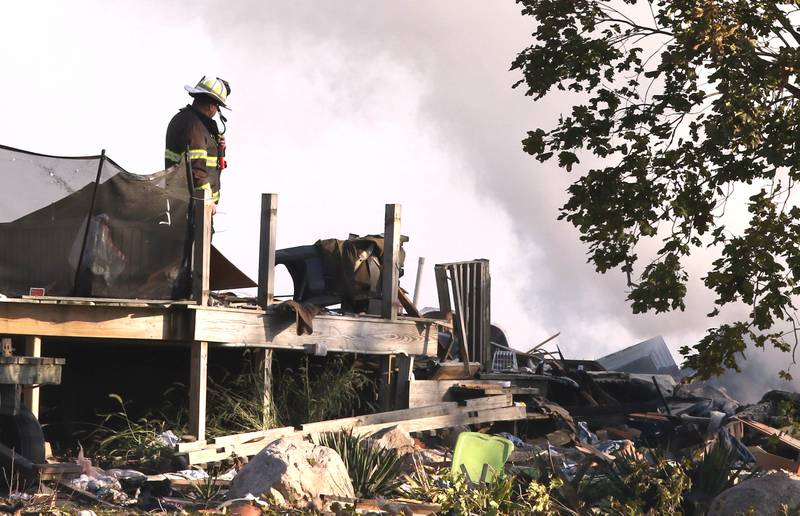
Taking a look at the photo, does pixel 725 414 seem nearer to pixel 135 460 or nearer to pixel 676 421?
pixel 676 421

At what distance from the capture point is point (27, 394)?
43.8 ft

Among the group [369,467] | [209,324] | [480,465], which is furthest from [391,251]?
[480,465]

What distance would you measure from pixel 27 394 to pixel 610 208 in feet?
21.9

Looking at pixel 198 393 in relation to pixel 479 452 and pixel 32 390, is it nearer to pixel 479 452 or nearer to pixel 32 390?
pixel 32 390

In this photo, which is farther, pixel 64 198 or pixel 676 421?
pixel 676 421

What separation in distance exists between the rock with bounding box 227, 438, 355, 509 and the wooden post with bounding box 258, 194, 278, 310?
181 inches

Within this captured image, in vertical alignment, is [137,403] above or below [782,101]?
below

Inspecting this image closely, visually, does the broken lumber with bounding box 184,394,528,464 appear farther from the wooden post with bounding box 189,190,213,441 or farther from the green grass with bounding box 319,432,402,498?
the green grass with bounding box 319,432,402,498

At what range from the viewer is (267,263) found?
1519 cm

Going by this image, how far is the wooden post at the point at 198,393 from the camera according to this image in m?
14.2

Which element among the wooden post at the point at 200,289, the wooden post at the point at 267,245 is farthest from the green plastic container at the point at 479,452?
the wooden post at the point at 267,245

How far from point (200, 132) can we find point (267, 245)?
1.74m

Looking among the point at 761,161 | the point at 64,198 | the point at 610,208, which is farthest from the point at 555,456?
the point at 64,198

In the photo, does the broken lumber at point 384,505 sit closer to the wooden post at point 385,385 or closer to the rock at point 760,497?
the rock at point 760,497
